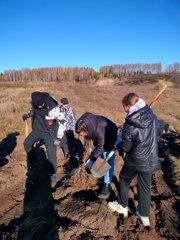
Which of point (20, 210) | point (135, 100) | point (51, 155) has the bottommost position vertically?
point (20, 210)

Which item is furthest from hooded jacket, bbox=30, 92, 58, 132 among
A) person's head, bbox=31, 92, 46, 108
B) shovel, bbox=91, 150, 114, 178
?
shovel, bbox=91, 150, 114, 178

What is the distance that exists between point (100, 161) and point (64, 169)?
2579 mm

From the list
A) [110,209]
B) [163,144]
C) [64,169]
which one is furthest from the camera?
[163,144]

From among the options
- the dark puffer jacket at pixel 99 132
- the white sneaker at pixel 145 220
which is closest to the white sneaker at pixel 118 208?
the white sneaker at pixel 145 220

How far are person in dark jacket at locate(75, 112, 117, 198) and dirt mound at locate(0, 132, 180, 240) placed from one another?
0.58 m

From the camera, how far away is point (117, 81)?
145 feet

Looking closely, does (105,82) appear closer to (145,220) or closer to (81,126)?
(81,126)

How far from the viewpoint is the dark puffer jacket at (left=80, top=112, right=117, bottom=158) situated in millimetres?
4242

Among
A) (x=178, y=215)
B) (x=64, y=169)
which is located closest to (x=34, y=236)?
(x=178, y=215)

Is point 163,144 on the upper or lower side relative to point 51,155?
lower

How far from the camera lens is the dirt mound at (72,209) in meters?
4.06

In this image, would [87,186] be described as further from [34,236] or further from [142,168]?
[142,168]

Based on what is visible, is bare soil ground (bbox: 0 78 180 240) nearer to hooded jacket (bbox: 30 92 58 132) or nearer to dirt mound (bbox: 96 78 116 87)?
hooded jacket (bbox: 30 92 58 132)

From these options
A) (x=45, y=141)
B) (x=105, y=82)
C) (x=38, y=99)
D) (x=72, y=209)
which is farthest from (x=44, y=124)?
(x=105, y=82)
